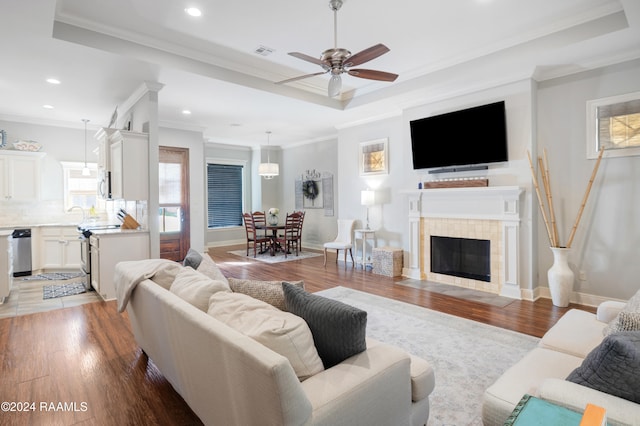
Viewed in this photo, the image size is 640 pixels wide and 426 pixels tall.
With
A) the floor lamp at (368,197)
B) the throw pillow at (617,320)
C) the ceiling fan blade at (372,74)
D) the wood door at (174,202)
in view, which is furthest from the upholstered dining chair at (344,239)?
the throw pillow at (617,320)

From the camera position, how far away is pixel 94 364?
273cm

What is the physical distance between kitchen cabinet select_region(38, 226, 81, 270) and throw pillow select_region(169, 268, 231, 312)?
5.48m

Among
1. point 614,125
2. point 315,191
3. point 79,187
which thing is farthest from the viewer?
point 315,191

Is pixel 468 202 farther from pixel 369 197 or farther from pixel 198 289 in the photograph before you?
pixel 198 289

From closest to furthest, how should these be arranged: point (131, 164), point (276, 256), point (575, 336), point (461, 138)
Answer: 1. point (575, 336)
2. point (131, 164)
3. point (461, 138)
4. point (276, 256)

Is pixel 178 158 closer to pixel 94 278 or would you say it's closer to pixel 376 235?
pixel 94 278

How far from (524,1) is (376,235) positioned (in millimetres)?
4223

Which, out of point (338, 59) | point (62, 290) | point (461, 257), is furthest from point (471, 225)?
point (62, 290)

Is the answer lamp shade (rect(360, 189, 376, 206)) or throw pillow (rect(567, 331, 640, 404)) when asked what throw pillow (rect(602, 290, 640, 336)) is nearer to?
throw pillow (rect(567, 331, 640, 404))

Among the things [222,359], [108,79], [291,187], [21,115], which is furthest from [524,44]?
[21,115]

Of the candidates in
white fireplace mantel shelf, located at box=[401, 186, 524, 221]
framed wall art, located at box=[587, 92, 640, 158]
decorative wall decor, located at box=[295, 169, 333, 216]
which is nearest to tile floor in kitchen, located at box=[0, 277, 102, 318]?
white fireplace mantel shelf, located at box=[401, 186, 524, 221]

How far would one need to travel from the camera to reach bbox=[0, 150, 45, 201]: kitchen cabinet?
6023mm

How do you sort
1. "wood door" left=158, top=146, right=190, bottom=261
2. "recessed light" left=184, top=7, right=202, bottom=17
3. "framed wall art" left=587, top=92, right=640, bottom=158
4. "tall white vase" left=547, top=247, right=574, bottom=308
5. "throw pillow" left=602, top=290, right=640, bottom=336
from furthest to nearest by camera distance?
"wood door" left=158, top=146, right=190, bottom=261
"tall white vase" left=547, top=247, right=574, bottom=308
"framed wall art" left=587, top=92, right=640, bottom=158
"recessed light" left=184, top=7, right=202, bottom=17
"throw pillow" left=602, top=290, right=640, bottom=336

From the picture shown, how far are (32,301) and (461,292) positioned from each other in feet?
18.5
